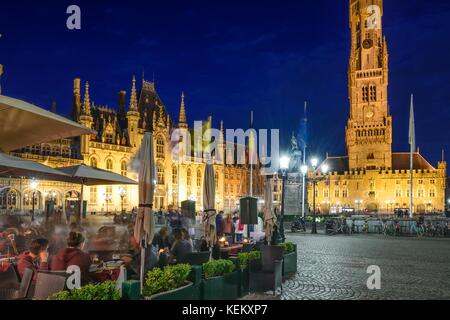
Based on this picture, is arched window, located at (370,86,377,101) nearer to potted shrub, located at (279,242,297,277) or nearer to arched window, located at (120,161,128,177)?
arched window, located at (120,161,128,177)

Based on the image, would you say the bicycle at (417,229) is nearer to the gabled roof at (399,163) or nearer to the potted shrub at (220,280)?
the potted shrub at (220,280)

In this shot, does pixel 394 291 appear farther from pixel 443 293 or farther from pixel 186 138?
pixel 186 138

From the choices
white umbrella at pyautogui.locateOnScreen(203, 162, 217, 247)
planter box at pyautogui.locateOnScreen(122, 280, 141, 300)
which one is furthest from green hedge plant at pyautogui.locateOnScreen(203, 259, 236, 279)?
planter box at pyautogui.locateOnScreen(122, 280, 141, 300)

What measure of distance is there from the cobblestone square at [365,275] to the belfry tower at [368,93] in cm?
7099

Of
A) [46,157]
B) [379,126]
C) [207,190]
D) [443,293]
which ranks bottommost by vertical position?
[443,293]

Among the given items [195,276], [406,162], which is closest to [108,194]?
[195,276]

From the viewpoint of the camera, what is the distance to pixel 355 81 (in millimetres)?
92062

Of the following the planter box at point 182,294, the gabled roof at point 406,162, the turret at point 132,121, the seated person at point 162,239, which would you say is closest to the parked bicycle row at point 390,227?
the seated person at point 162,239

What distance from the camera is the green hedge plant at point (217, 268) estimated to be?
844 cm

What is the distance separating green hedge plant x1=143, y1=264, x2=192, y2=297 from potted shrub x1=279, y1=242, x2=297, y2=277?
223 inches

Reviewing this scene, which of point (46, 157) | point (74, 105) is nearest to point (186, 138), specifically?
point (74, 105)

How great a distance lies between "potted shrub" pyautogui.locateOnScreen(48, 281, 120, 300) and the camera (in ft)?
17.9

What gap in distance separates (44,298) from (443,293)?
28.2ft
